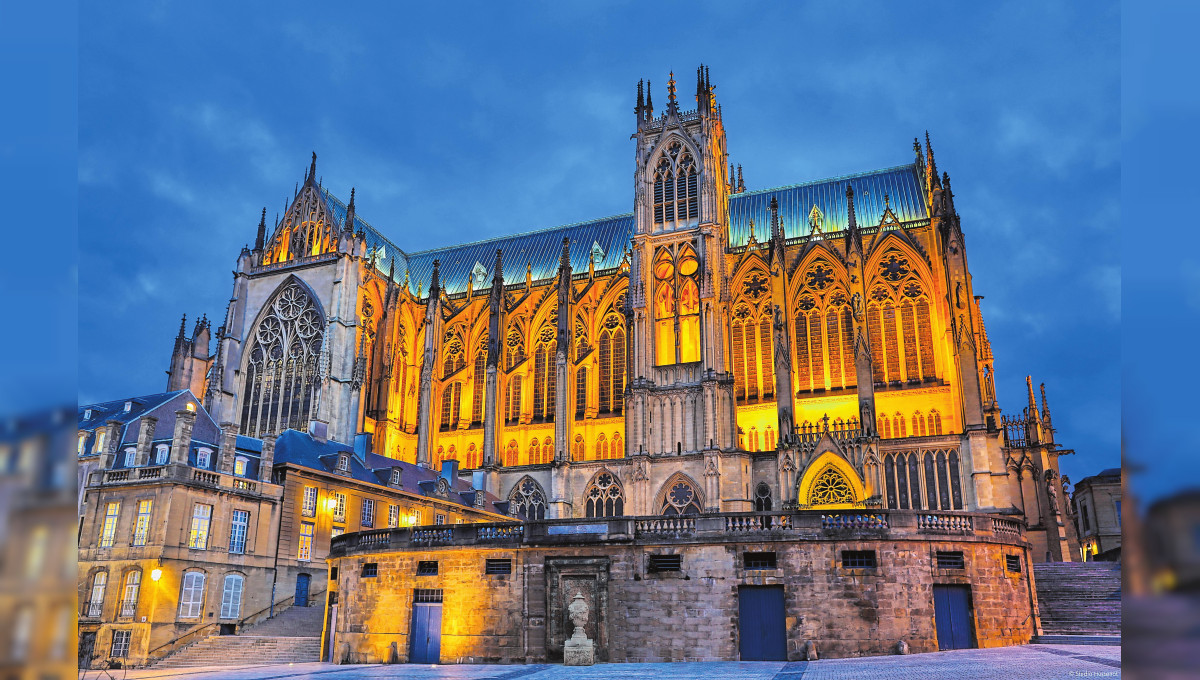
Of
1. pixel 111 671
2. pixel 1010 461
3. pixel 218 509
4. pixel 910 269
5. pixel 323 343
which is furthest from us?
pixel 323 343

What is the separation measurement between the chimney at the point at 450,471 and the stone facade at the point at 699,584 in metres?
22.0

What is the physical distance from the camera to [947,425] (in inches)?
1688

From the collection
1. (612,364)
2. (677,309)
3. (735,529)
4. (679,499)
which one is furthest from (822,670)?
(612,364)

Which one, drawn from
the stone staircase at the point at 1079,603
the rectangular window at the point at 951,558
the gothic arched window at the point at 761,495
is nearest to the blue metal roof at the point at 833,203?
the gothic arched window at the point at 761,495

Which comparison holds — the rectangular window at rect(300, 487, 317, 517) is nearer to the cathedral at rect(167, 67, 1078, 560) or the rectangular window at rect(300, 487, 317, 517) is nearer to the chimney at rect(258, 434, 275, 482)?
the chimney at rect(258, 434, 275, 482)

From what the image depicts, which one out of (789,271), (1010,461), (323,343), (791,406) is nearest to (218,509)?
(323,343)

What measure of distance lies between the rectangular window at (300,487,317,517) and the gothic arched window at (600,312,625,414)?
61.3ft

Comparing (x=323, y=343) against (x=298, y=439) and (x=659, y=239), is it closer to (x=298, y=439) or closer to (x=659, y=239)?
(x=298, y=439)

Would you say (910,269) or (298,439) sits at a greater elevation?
(910,269)

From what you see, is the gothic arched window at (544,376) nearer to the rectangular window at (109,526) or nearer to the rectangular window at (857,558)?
the rectangular window at (109,526)

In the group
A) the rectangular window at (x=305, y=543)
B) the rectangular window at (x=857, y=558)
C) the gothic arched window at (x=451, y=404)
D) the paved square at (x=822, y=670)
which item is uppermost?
the gothic arched window at (x=451, y=404)

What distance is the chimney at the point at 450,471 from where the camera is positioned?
47.8 m

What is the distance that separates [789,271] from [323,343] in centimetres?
2801

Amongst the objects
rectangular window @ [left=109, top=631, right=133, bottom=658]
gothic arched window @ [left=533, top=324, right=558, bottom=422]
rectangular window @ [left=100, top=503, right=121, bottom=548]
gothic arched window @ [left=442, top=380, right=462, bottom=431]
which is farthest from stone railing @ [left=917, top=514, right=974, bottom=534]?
gothic arched window @ [left=442, top=380, right=462, bottom=431]
